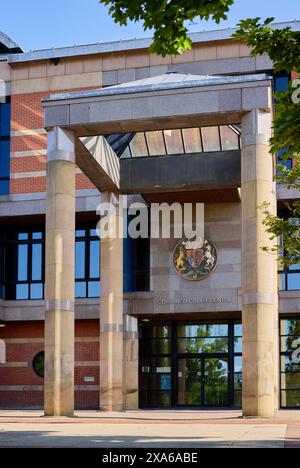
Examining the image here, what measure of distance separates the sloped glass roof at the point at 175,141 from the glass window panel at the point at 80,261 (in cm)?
614

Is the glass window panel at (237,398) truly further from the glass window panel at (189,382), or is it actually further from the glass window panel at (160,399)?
the glass window panel at (160,399)

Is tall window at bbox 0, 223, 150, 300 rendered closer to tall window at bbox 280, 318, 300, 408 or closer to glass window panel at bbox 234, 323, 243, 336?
glass window panel at bbox 234, 323, 243, 336

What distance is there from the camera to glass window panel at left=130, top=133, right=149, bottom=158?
3172cm

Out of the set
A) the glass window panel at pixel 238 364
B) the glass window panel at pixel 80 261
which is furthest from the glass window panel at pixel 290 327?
the glass window panel at pixel 80 261

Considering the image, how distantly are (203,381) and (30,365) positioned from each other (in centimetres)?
792

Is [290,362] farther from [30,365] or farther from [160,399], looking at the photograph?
[30,365]

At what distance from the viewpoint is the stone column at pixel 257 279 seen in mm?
24141

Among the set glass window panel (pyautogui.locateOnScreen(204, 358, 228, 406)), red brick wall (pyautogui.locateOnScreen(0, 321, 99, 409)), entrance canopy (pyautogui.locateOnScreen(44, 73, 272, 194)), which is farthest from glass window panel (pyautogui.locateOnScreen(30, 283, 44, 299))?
glass window panel (pyautogui.locateOnScreen(204, 358, 228, 406))

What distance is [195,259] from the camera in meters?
34.1

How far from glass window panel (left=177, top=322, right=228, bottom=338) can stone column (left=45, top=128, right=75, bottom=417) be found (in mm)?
10486

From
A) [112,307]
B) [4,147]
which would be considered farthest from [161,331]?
[4,147]

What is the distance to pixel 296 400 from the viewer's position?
33.8 meters

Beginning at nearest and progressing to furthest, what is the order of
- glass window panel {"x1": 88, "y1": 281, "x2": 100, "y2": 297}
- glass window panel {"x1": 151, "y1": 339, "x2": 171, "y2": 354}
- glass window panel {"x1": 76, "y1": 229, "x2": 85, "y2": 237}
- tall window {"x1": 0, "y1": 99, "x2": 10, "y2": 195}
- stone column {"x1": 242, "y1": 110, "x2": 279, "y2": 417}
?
stone column {"x1": 242, "y1": 110, "x2": 279, "y2": 417}
glass window panel {"x1": 151, "y1": 339, "x2": 171, "y2": 354}
glass window panel {"x1": 88, "y1": 281, "x2": 100, "y2": 297}
glass window panel {"x1": 76, "y1": 229, "x2": 85, "y2": 237}
tall window {"x1": 0, "y1": 99, "x2": 10, "y2": 195}
